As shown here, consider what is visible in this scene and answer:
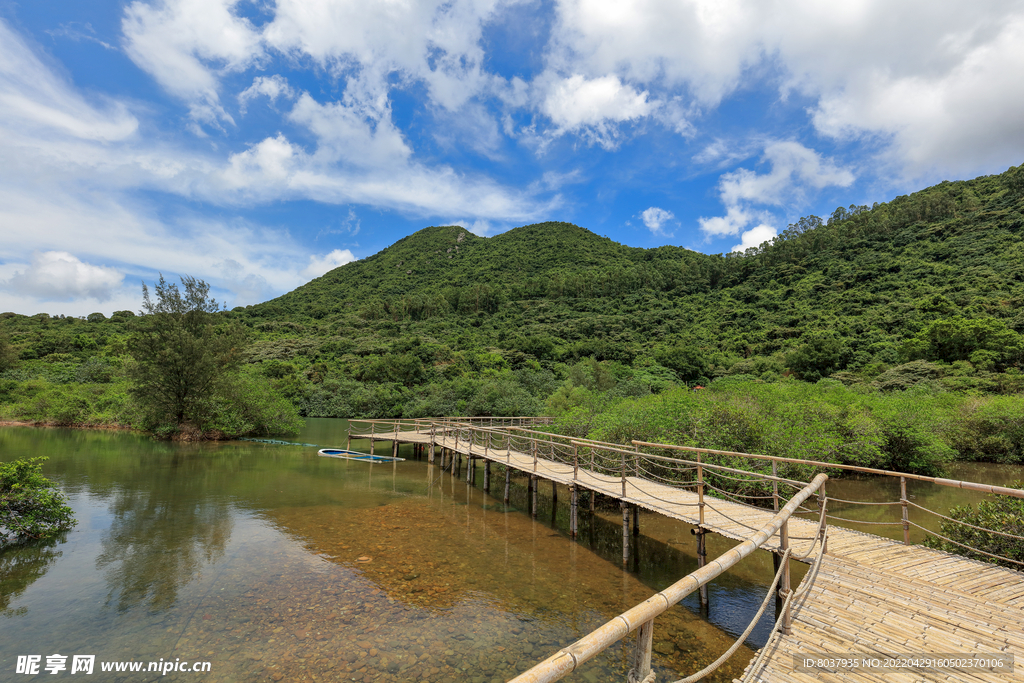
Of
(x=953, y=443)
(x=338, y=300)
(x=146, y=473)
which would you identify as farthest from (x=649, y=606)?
(x=338, y=300)

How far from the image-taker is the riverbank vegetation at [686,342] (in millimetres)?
18328

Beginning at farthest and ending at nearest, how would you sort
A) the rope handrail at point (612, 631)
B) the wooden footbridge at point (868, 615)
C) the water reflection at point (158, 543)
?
the water reflection at point (158, 543) → the wooden footbridge at point (868, 615) → the rope handrail at point (612, 631)

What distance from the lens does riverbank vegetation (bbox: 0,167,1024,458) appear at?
18.3 meters

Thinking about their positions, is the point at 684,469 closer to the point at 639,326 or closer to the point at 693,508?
the point at 693,508

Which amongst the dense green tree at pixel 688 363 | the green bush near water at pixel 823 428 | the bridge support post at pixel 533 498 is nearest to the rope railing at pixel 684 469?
the green bush near water at pixel 823 428

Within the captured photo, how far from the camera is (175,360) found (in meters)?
27.3

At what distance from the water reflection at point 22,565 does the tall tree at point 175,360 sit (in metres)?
19.9

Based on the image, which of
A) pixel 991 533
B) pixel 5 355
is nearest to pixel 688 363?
pixel 991 533

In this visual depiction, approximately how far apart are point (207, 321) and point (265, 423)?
7.89 m

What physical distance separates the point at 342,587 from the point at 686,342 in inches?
2089

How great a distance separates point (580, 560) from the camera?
996 cm

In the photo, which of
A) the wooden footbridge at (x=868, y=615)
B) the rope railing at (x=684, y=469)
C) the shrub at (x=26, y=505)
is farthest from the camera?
the shrub at (x=26, y=505)

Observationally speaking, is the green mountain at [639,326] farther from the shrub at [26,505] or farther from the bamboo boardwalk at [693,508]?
the shrub at [26,505]

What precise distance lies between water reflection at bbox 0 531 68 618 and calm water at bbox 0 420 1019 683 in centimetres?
5
